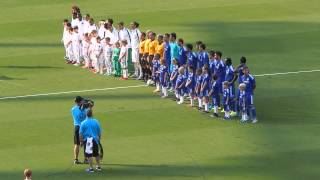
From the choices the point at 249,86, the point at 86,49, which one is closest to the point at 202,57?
the point at 249,86

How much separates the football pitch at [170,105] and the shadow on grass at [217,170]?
0.02 m

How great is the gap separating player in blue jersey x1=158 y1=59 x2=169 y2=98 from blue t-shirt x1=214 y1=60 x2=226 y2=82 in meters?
1.91

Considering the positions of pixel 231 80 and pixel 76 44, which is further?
pixel 76 44

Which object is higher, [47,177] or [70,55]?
[70,55]

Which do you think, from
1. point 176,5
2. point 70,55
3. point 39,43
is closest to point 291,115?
point 70,55

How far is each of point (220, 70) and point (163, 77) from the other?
2.08 meters

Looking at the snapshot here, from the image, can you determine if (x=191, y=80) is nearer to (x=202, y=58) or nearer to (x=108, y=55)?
(x=202, y=58)

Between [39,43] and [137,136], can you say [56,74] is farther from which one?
[137,136]

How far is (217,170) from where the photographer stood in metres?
23.9

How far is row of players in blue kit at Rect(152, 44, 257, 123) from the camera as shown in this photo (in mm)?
27984

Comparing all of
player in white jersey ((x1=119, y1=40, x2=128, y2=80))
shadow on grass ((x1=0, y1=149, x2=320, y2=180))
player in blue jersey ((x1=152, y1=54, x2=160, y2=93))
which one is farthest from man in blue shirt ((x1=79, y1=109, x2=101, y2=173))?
player in white jersey ((x1=119, y1=40, x2=128, y2=80))

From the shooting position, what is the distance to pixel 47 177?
23609mm

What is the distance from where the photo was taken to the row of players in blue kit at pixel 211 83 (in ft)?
91.8

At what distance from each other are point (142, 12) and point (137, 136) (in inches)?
655
